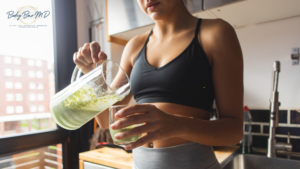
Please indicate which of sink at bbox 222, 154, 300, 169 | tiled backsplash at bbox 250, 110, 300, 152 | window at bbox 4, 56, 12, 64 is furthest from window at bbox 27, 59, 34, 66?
tiled backsplash at bbox 250, 110, 300, 152

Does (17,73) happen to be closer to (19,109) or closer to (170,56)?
(19,109)

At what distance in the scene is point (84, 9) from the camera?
194 cm

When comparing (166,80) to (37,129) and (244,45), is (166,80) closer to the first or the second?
(244,45)

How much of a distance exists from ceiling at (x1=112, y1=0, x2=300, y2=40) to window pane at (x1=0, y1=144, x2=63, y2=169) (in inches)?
50.8

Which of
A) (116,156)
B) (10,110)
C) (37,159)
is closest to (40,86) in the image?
(10,110)

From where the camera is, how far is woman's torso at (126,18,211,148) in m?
0.65

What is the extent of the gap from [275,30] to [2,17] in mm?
1904

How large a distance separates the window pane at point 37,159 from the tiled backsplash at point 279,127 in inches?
61.8

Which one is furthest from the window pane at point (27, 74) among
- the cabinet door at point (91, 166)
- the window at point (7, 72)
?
the cabinet door at point (91, 166)

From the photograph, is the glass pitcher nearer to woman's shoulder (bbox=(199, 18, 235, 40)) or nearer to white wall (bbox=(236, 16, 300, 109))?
woman's shoulder (bbox=(199, 18, 235, 40))

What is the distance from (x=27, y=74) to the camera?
5.13 feet

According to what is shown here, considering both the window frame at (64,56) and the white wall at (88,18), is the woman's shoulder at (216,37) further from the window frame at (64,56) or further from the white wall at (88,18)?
the window frame at (64,56)

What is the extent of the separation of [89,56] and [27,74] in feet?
3.77

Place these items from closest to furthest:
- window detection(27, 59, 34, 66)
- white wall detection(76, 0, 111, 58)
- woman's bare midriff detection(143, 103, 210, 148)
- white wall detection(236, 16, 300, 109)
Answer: woman's bare midriff detection(143, 103, 210, 148) < white wall detection(236, 16, 300, 109) < window detection(27, 59, 34, 66) < white wall detection(76, 0, 111, 58)
